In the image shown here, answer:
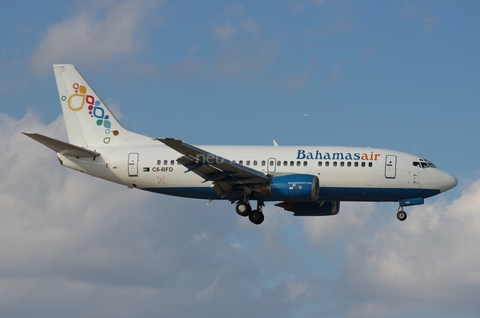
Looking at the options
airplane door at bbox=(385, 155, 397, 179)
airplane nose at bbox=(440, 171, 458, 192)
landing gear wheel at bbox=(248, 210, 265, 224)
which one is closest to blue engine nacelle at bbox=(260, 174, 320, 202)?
landing gear wheel at bbox=(248, 210, 265, 224)

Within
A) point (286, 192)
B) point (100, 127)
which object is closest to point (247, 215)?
point (286, 192)

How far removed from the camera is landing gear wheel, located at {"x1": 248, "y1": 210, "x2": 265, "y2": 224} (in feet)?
185

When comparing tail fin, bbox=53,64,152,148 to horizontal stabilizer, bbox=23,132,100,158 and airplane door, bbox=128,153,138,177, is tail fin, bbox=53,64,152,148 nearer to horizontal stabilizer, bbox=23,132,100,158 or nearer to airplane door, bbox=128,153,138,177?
horizontal stabilizer, bbox=23,132,100,158

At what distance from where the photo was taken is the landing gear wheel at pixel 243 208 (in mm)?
55688

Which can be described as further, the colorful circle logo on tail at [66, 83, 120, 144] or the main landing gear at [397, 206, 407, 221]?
the colorful circle logo on tail at [66, 83, 120, 144]

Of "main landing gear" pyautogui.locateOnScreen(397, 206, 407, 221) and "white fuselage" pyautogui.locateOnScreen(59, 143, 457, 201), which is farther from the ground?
"white fuselage" pyautogui.locateOnScreen(59, 143, 457, 201)

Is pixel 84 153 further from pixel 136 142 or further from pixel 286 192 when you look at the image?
pixel 286 192

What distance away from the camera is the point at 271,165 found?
55.2 metres

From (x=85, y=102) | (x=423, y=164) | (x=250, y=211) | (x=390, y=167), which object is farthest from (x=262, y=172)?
(x=85, y=102)

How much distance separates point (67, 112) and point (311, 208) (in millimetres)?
17998

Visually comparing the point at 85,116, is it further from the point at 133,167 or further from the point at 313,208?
the point at 313,208

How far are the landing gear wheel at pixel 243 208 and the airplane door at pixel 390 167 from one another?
29.2 feet

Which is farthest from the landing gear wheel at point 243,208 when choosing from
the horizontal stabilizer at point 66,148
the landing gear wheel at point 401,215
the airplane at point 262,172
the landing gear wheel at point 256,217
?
the horizontal stabilizer at point 66,148

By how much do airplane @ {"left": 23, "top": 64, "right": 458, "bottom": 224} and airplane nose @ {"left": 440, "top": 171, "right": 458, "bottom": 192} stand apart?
0.06m
